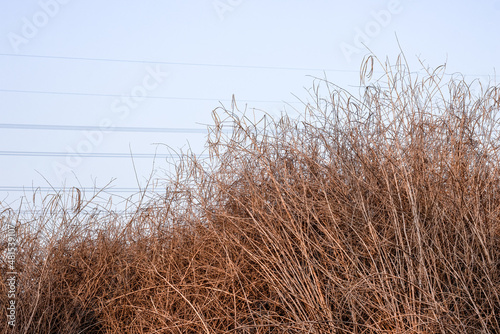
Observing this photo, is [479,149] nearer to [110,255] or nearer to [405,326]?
[405,326]

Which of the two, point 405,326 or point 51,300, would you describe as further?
point 51,300

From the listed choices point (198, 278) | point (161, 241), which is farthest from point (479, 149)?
point (161, 241)

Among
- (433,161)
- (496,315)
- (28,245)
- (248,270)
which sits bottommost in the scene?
(496,315)

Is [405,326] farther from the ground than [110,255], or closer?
closer

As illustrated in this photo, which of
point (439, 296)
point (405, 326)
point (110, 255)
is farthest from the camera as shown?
point (110, 255)

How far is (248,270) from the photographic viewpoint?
329 centimetres

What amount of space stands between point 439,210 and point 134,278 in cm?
212

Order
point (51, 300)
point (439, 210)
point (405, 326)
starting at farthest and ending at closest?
point (51, 300) → point (439, 210) → point (405, 326)

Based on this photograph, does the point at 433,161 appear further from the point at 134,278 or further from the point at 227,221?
the point at 134,278

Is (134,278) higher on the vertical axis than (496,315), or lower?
higher

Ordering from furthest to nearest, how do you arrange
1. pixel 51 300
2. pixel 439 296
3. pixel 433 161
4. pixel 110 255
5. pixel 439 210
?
pixel 110 255 < pixel 51 300 < pixel 433 161 < pixel 439 210 < pixel 439 296

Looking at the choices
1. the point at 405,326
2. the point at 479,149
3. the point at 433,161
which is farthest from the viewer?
the point at 479,149

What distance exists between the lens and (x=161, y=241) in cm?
412

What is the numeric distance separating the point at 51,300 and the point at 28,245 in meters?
0.52
